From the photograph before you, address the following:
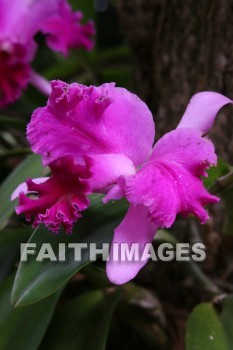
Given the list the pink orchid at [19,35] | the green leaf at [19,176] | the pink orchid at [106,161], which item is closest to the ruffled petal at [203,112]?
the pink orchid at [106,161]

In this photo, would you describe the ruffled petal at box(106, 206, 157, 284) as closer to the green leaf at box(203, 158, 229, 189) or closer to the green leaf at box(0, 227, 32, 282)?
the green leaf at box(203, 158, 229, 189)

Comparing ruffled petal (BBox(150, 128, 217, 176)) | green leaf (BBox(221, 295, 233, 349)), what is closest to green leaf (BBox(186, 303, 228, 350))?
green leaf (BBox(221, 295, 233, 349))

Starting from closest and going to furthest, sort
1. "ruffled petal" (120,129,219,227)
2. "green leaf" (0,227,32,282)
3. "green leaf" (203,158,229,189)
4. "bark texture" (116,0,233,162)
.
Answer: "ruffled petal" (120,129,219,227), "green leaf" (203,158,229,189), "green leaf" (0,227,32,282), "bark texture" (116,0,233,162)

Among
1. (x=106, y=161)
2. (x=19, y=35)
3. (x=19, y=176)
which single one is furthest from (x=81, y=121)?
(x=19, y=35)

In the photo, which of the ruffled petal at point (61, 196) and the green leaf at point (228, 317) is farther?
the green leaf at point (228, 317)

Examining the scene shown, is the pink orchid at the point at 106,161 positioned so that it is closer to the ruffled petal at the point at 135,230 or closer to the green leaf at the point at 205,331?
the ruffled petal at the point at 135,230

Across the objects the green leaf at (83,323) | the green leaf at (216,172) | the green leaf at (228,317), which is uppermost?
the green leaf at (216,172)
